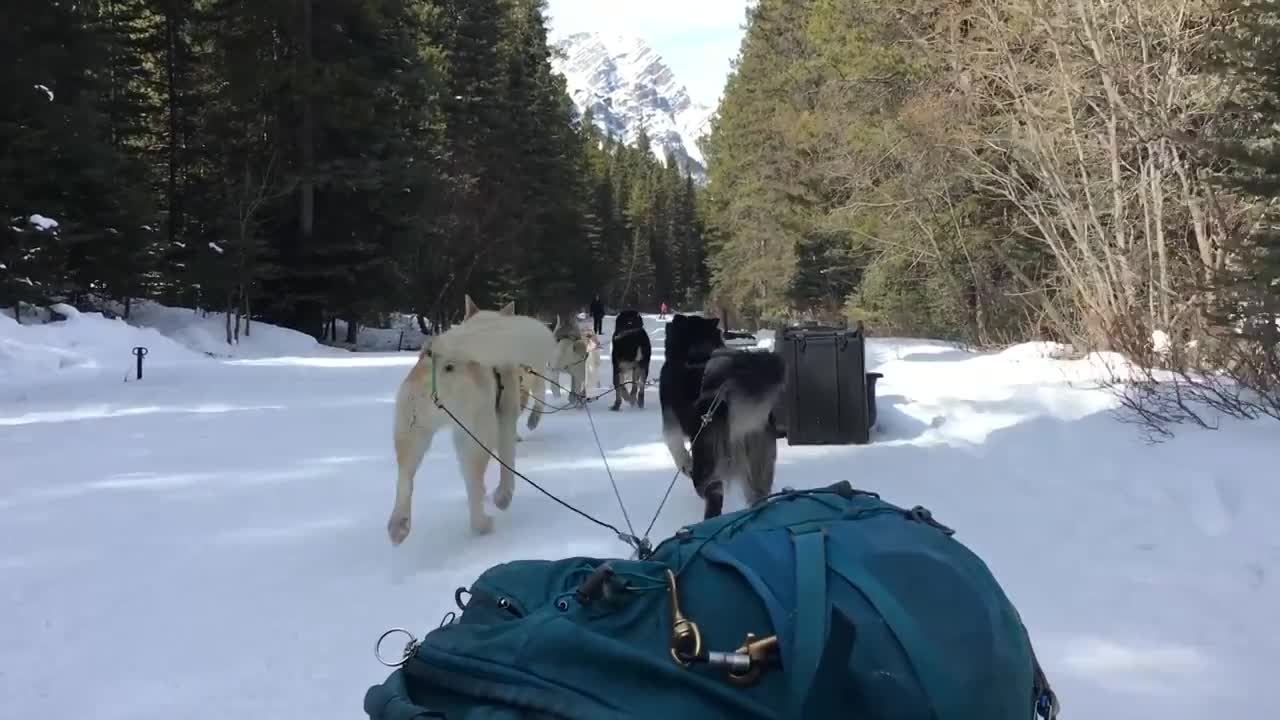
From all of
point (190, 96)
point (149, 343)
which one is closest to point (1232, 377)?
point (149, 343)

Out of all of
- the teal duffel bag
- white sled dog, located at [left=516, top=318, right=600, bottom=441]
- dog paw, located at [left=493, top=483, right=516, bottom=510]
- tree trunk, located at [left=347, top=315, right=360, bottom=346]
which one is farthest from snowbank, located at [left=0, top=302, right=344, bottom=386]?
the teal duffel bag

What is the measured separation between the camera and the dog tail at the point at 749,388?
526 centimetres

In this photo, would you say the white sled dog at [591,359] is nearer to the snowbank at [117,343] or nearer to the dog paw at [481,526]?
the snowbank at [117,343]

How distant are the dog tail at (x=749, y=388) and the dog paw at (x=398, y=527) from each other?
75.4 inches

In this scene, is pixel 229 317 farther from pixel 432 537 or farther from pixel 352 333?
pixel 432 537

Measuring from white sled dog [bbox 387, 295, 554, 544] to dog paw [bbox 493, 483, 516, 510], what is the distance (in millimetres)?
602

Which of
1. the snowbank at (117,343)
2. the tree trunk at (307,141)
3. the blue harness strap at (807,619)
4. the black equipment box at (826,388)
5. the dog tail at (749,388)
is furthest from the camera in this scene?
the tree trunk at (307,141)

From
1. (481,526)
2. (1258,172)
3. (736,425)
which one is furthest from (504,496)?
(1258,172)

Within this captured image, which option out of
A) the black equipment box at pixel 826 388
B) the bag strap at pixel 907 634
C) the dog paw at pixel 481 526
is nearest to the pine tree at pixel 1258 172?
the black equipment box at pixel 826 388

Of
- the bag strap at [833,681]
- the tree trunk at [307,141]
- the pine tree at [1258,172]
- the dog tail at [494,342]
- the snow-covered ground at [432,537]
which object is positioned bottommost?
the snow-covered ground at [432,537]

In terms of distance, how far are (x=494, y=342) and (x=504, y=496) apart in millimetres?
1373

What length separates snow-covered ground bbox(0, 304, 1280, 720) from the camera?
134 inches

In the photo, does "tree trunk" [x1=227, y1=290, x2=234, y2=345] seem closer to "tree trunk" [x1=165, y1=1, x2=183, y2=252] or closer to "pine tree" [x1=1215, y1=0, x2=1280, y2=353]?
"tree trunk" [x1=165, y1=1, x2=183, y2=252]

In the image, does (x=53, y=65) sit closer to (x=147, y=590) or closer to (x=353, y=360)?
(x=353, y=360)
